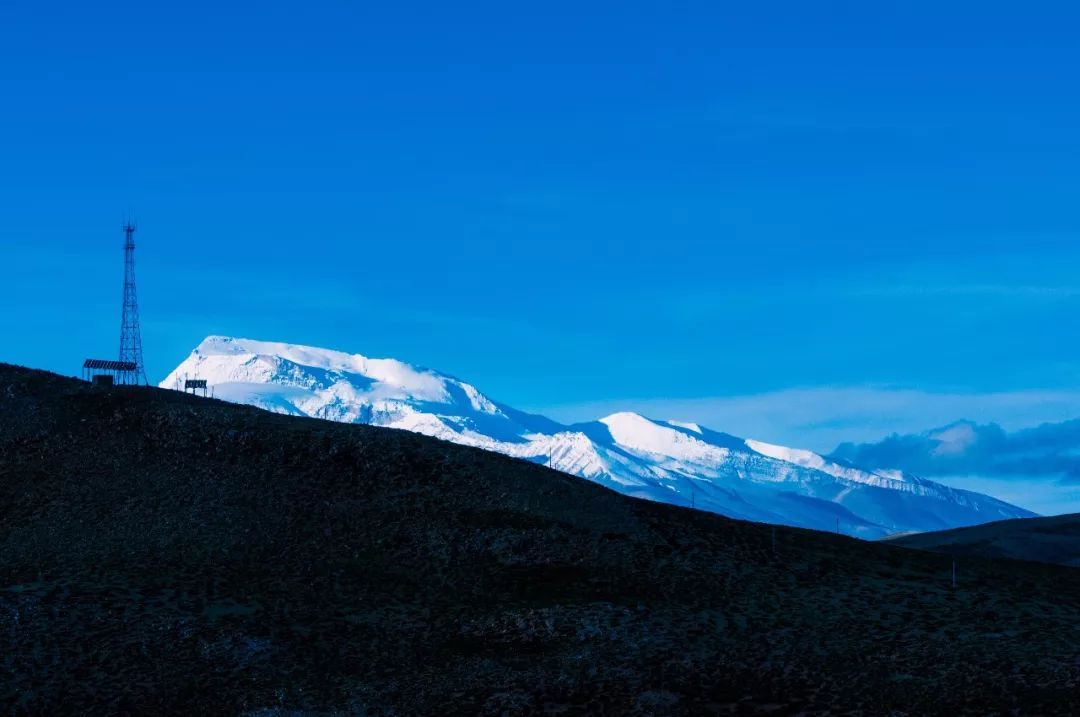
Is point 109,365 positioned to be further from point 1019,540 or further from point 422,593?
point 1019,540

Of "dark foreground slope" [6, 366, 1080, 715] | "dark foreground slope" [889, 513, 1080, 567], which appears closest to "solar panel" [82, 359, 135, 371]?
"dark foreground slope" [6, 366, 1080, 715]

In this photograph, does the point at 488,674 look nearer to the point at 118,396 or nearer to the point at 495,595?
the point at 495,595

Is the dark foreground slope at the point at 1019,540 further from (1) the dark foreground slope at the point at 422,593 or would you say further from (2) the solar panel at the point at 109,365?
(2) the solar panel at the point at 109,365

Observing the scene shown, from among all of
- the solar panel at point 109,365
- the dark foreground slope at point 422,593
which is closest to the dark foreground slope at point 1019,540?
the dark foreground slope at point 422,593

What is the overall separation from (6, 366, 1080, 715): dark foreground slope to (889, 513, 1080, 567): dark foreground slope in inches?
2269

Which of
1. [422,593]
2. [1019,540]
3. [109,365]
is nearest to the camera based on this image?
[422,593]

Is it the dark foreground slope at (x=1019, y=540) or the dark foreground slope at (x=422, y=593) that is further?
the dark foreground slope at (x=1019, y=540)

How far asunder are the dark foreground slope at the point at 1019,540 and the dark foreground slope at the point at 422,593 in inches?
2269

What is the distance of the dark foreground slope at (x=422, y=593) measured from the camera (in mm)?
58656

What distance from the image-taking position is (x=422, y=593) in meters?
72.3

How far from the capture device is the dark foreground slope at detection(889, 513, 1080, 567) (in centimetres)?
14025

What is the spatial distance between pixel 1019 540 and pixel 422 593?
101670 millimetres

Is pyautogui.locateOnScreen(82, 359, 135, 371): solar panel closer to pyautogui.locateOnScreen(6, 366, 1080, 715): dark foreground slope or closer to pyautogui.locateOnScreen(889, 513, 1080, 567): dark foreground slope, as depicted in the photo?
pyautogui.locateOnScreen(6, 366, 1080, 715): dark foreground slope

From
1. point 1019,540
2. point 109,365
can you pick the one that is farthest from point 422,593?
point 1019,540
